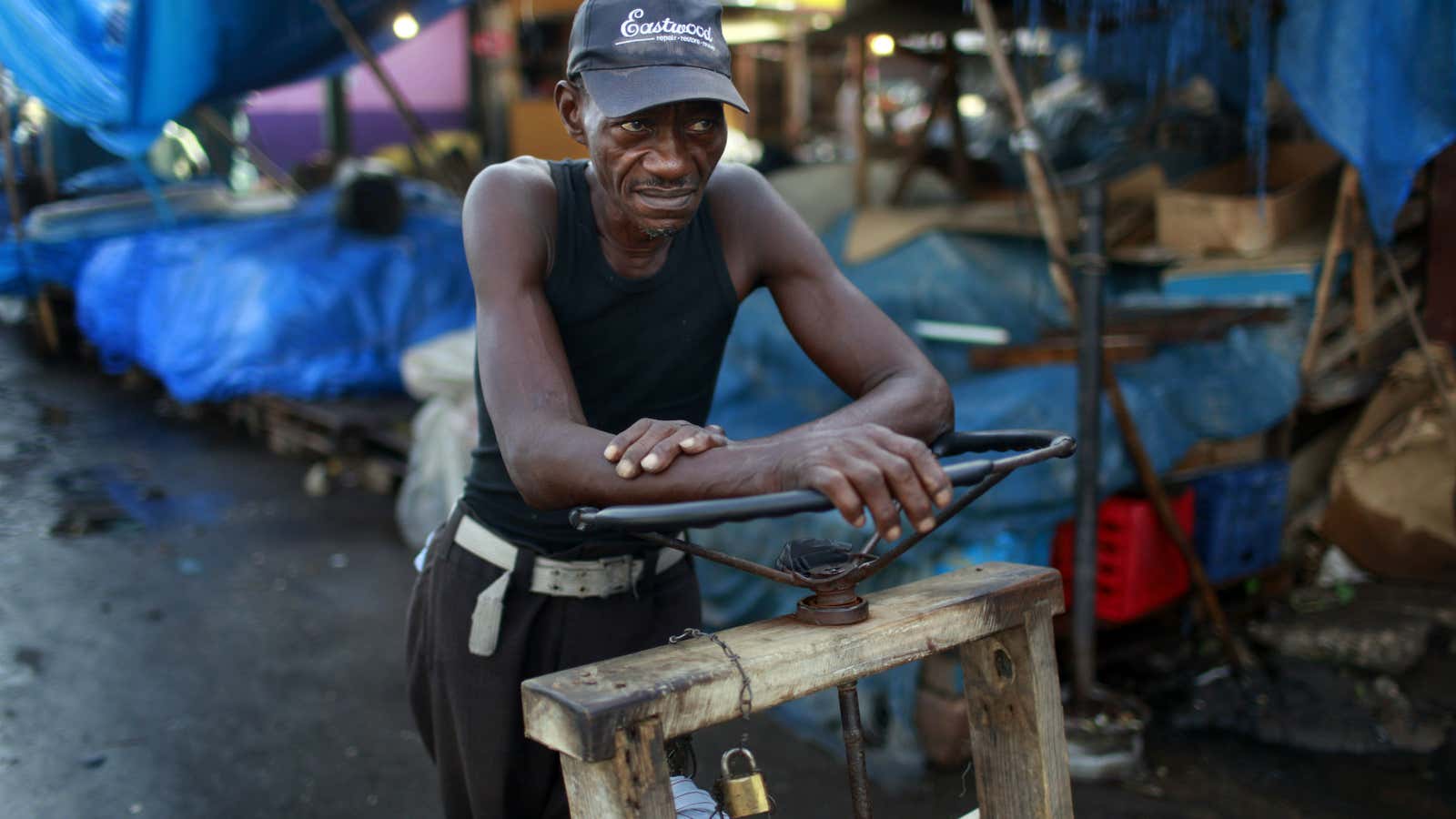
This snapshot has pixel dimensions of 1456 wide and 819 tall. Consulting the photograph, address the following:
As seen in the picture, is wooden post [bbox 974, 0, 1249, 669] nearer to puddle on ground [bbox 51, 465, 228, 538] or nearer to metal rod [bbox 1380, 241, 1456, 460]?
metal rod [bbox 1380, 241, 1456, 460]

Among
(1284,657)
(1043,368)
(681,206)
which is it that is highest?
(681,206)

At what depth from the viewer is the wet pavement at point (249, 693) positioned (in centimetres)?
362

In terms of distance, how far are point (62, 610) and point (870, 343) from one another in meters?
4.57

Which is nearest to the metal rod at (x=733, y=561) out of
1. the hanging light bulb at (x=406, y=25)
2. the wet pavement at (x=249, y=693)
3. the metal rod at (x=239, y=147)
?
the wet pavement at (x=249, y=693)

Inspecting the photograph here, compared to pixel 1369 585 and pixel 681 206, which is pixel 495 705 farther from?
pixel 1369 585

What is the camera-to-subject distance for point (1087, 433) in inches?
147

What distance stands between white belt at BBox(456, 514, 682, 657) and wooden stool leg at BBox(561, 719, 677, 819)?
62 centimetres

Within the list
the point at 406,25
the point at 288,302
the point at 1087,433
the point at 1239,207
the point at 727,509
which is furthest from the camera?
the point at 288,302

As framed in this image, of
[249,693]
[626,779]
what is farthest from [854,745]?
[249,693]

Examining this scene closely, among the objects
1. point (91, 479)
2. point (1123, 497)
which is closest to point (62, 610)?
point (91, 479)

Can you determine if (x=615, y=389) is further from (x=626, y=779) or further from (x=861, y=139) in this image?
(x=861, y=139)

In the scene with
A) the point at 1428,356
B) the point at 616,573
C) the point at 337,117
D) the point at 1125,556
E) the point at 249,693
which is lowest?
the point at 249,693

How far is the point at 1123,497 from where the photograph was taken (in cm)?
421

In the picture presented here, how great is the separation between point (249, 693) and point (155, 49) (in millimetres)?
2553
